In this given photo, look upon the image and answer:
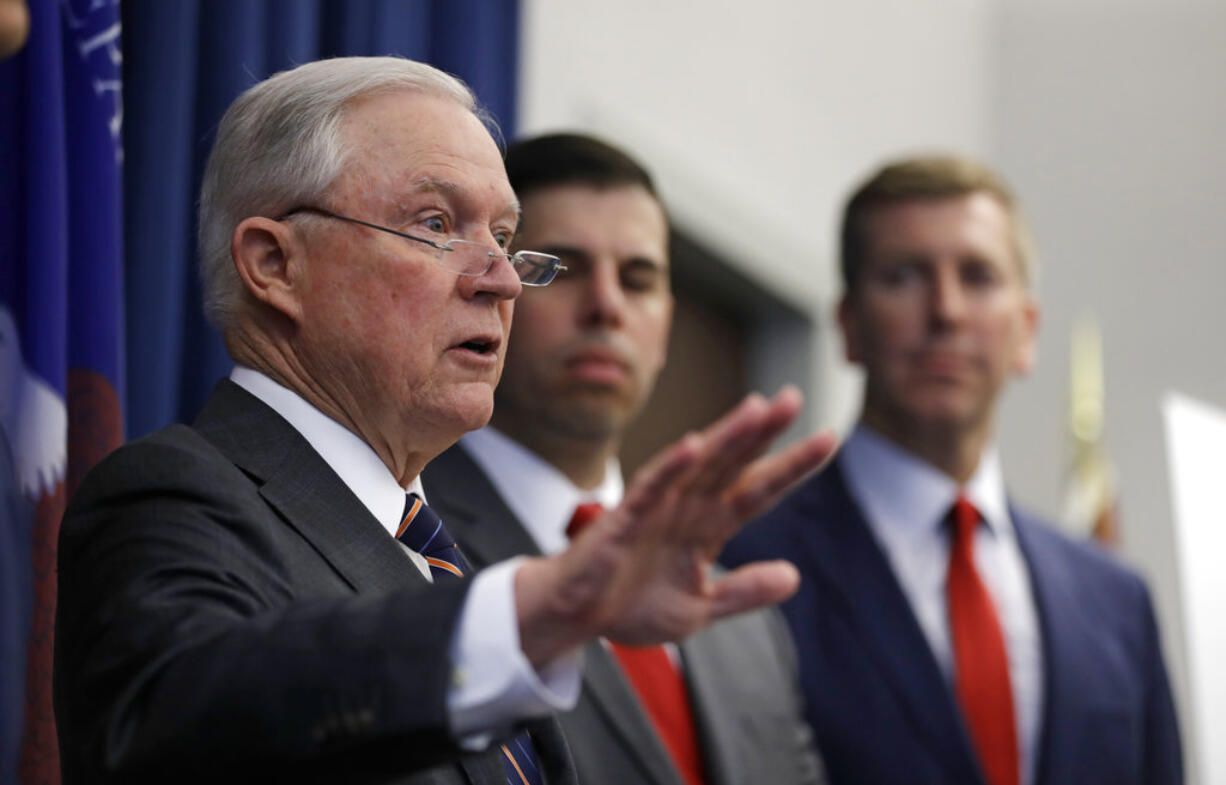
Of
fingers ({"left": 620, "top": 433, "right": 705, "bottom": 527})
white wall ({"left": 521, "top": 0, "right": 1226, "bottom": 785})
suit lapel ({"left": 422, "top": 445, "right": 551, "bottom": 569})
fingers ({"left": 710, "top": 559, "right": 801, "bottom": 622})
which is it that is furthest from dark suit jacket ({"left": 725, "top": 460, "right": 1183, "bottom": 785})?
fingers ({"left": 620, "top": 433, "right": 705, "bottom": 527})

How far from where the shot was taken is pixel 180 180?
1.96 meters

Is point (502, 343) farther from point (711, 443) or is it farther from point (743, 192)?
point (743, 192)

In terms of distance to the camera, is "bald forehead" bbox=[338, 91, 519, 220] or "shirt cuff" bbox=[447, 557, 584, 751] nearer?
"shirt cuff" bbox=[447, 557, 584, 751]

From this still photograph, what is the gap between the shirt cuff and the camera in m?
0.97

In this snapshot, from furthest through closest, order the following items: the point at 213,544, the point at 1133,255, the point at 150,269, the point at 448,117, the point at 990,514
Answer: the point at 1133,255
the point at 990,514
the point at 150,269
the point at 448,117
the point at 213,544

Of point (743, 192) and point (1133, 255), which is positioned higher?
point (743, 192)

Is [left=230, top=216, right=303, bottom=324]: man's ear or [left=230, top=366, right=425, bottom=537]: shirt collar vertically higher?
[left=230, top=216, right=303, bottom=324]: man's ear

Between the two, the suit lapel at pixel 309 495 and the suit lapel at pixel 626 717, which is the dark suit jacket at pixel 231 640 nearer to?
the suit lapel at pixel 309 495

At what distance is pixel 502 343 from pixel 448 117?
21 cm

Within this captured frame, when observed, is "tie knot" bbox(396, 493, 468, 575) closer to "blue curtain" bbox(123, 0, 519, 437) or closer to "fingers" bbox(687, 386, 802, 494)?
"fingers" bbox(687, 386, 802, 494)

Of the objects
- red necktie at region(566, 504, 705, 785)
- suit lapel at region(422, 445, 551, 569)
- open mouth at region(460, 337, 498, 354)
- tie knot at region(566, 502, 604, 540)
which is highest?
open mouth at region(460, 337, 498, 354)

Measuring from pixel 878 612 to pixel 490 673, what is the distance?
1.58 meters

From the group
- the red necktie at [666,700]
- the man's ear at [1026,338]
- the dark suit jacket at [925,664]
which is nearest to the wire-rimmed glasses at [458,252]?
the red necktie at [666,700]

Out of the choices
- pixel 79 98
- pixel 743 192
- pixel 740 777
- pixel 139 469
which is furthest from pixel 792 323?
pixel 139 469
